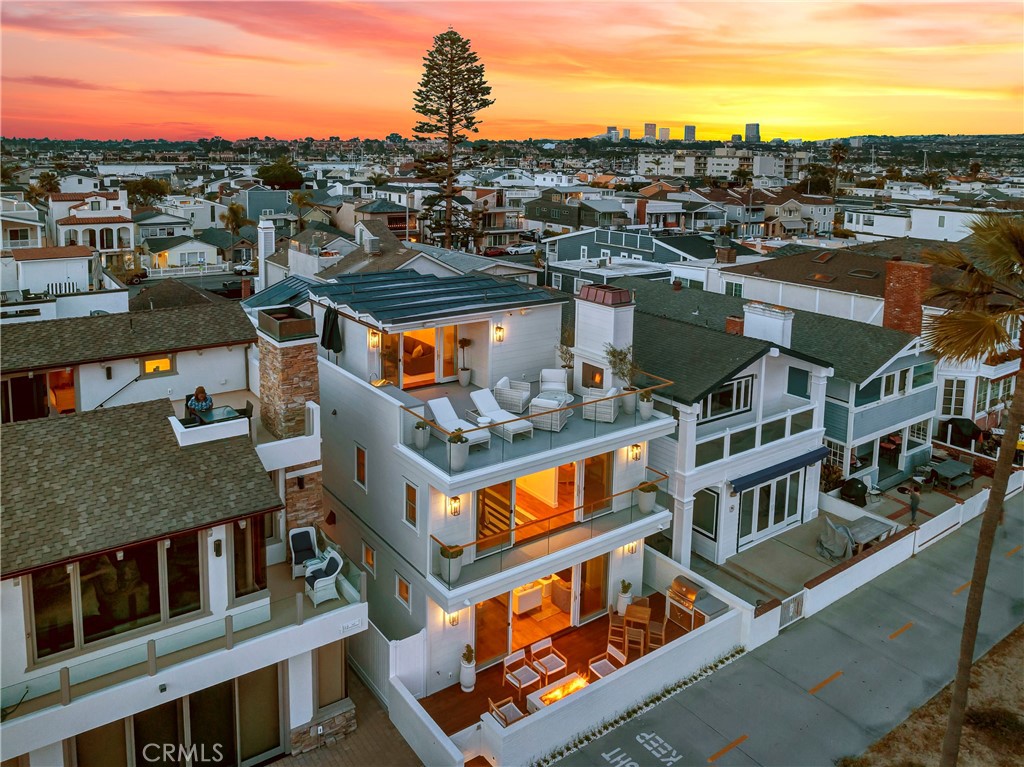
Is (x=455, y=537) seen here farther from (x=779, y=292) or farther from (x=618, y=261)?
(x=618, y=261)

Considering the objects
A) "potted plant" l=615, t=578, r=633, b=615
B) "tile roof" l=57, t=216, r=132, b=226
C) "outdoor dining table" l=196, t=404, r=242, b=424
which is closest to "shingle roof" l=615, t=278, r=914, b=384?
"potted plant" l=615, t=578, r=633, b=615

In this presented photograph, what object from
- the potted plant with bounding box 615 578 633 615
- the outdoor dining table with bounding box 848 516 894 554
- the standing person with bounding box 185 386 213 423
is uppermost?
the standing person with bounding box 185 386 213 423

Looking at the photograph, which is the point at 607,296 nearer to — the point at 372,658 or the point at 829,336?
the point at 372,658

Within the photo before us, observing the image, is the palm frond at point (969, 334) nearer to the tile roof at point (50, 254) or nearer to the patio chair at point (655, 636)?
the patio chair at point (655, 636)

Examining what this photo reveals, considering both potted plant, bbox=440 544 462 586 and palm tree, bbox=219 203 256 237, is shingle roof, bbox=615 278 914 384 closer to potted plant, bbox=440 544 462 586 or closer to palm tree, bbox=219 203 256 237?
potted plant, bbox=440 544 462 586

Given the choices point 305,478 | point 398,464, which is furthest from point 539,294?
point 305,478

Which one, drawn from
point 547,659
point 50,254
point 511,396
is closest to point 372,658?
point 547,659
